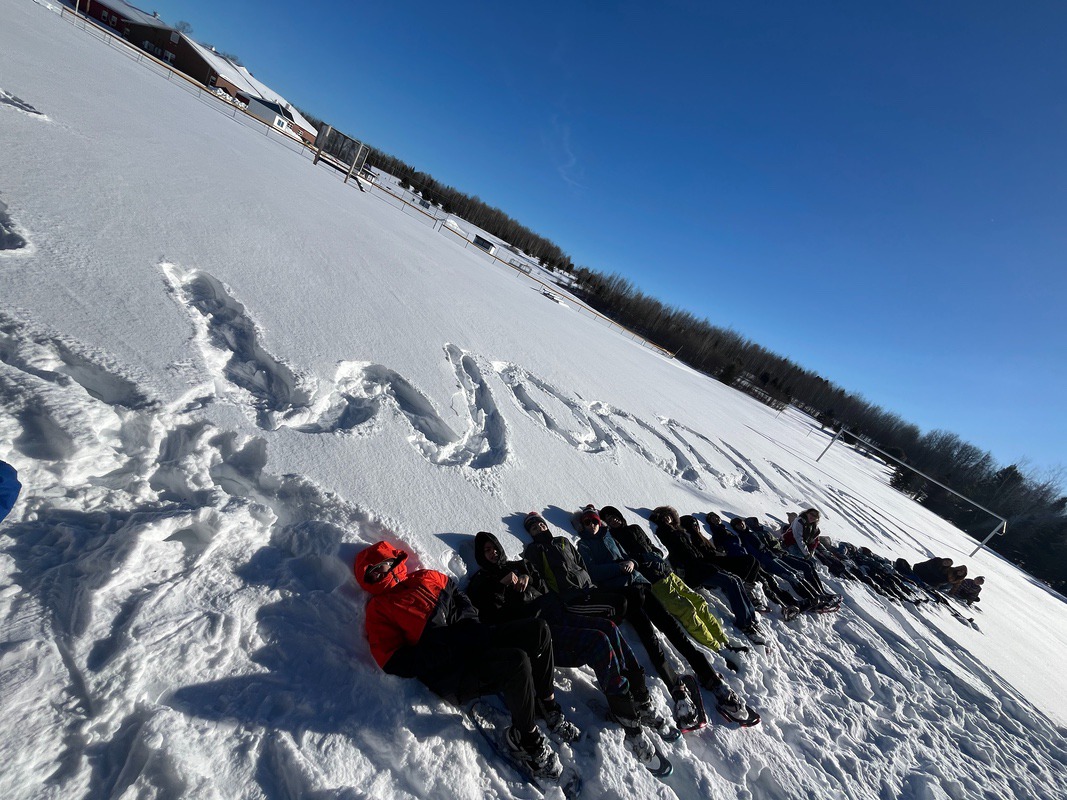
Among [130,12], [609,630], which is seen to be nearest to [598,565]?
[609,630]

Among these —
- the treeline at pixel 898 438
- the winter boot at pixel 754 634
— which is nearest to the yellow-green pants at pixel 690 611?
the winter boot at pixel 754 634

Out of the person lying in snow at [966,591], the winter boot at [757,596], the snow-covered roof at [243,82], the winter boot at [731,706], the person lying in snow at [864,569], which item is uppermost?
the snow-covered roof at [243,82]

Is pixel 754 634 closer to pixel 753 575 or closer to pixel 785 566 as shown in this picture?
pixel 753 575

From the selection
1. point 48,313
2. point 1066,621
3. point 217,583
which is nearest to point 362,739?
point 217,583

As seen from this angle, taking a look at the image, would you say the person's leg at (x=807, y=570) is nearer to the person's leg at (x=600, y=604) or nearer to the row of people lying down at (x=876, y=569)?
the row of people lying down at (x=876, y=569)

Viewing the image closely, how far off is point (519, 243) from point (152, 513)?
53620 millimetres

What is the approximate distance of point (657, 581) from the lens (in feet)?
12.3

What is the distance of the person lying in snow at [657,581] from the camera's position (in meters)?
3.50

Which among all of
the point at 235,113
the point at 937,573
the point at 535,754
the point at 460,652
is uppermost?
the point at 235,113

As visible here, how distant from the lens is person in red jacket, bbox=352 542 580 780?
2232mm

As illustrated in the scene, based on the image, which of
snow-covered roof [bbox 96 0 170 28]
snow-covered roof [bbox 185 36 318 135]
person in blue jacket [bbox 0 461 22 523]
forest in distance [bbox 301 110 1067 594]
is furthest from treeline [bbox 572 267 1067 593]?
snow-covered roof [bbox 96 0 170 28]

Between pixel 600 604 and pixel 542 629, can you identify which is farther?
pixel 600 604

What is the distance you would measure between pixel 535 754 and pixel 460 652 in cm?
60

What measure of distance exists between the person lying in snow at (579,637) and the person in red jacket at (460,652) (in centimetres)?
21
